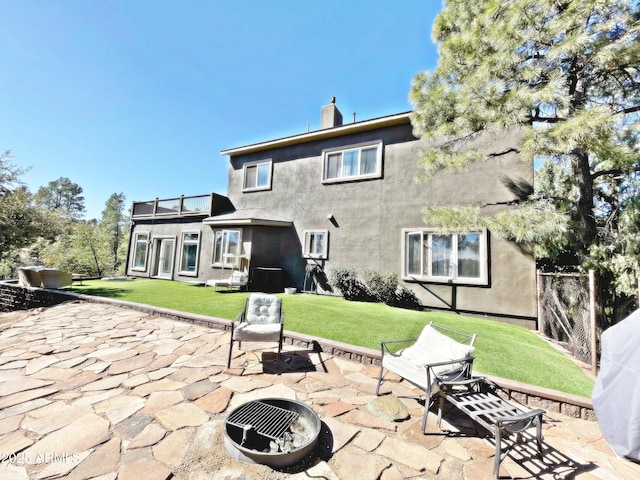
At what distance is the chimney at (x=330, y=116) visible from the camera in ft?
42.4

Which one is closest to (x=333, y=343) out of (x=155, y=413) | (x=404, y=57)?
(x=155, y=413)

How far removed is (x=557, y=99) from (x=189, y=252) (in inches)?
638

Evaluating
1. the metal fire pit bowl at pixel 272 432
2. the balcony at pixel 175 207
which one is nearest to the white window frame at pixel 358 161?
the balcony at pixel 175 207

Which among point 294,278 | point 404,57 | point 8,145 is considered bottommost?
point 294,278

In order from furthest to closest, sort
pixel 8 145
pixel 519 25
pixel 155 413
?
pixel 8 145 → pixel 519 25 → pixel 155 413

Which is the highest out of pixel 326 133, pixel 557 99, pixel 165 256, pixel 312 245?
pixel 326 133

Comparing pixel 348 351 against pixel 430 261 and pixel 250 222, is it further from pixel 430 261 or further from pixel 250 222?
pixel 250 222

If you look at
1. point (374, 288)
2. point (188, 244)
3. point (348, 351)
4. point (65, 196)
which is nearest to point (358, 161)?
point (374, 288)

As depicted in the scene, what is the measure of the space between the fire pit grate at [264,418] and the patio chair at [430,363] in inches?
55.4

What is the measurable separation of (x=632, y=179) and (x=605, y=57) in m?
2.60

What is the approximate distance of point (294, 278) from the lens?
12.2 meters

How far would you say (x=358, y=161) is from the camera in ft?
37.7

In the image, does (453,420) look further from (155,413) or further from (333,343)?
(155,413)

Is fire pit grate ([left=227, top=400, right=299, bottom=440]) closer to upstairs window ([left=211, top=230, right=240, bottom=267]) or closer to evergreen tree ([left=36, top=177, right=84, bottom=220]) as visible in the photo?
upstairs window ([left=211, top=230, right=240, bottom=267])
